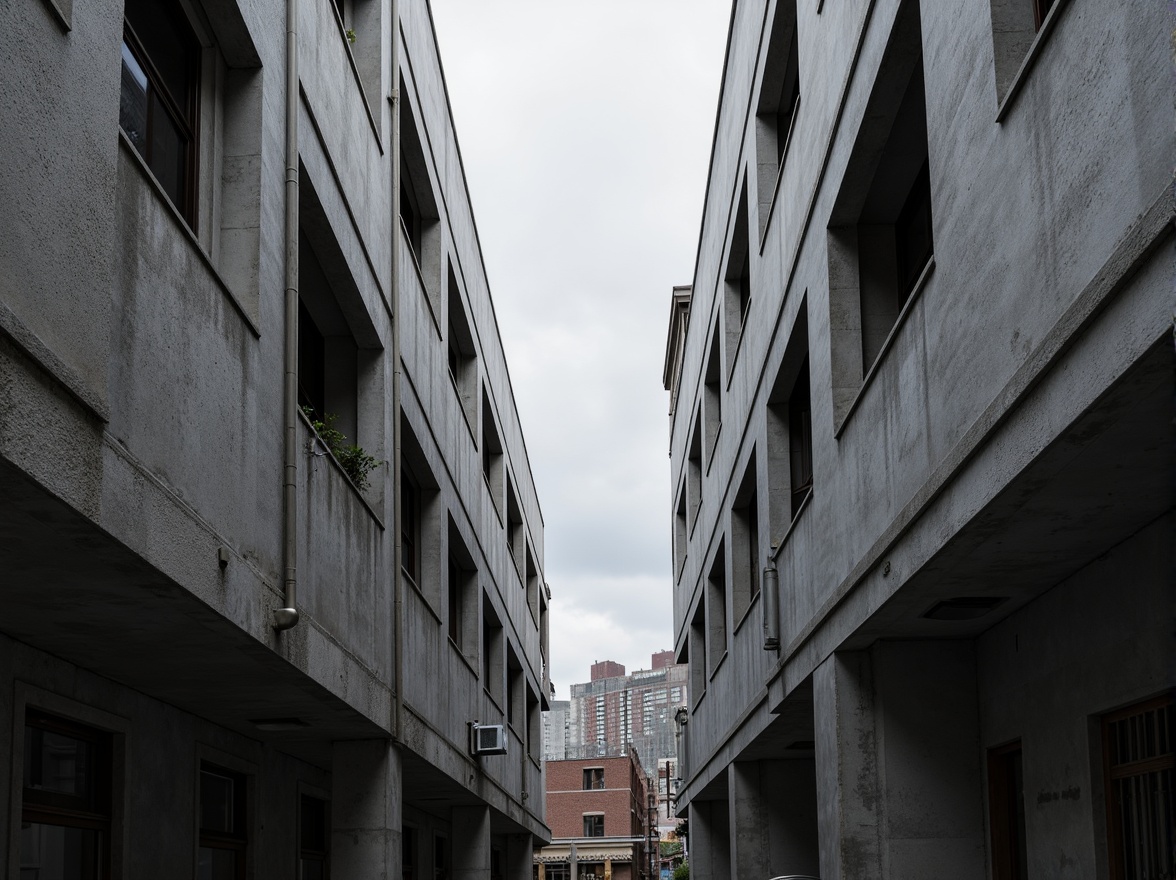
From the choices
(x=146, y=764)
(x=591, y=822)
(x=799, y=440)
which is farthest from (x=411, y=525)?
(x=591, y=822)

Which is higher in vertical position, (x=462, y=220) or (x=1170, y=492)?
(x=462, y=220)

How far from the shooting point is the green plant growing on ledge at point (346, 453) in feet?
37.8

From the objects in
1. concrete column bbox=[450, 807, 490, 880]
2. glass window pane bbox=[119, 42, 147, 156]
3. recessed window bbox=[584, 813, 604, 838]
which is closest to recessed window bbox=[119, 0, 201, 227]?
glass window pane bbox=[119, 42, 147, 156]

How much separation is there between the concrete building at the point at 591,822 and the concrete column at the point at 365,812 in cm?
7320

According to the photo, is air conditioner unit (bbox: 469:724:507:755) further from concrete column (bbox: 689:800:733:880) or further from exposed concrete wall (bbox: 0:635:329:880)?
concrete column (bbox: 689:800:733:880)

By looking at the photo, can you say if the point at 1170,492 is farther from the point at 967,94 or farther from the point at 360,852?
the point at 360,852

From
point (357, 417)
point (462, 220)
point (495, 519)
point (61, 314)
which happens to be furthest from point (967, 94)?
point (495, 519)

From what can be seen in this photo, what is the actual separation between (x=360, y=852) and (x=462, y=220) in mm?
11812

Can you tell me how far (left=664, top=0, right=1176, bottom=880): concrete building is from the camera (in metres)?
5.62

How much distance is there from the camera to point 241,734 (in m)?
12.3

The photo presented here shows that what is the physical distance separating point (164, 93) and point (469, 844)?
1560 cm

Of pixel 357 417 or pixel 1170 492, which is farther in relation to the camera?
pixel 357 417

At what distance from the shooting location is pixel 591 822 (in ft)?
284

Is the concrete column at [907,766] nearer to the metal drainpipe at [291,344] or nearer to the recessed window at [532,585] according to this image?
the metal drainpipe at [291,344]
